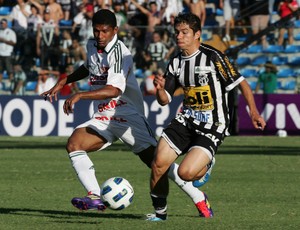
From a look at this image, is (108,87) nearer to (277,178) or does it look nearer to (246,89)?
(246,89)

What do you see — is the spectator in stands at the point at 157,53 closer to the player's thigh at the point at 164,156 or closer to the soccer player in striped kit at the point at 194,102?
the soccer player in striped kit at the point at 194,102

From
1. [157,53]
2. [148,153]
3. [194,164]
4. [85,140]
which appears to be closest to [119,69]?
[85,140]

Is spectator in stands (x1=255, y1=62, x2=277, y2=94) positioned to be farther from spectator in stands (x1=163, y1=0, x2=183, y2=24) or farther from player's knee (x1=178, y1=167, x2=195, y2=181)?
player's knee (x1=178, y1=167, x2=195, y2=181)

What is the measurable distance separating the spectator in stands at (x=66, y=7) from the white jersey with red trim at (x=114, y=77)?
18.0m

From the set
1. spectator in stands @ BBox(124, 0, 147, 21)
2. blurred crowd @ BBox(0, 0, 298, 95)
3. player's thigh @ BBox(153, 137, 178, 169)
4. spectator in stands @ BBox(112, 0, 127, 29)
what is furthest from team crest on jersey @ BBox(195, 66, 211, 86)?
spectator in stands @ BBox(124, 0, 147, 21)

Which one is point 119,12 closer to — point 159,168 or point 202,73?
point 202,73

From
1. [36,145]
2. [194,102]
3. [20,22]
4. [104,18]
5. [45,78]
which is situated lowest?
[36,145]

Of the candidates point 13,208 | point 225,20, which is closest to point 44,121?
point 225,20

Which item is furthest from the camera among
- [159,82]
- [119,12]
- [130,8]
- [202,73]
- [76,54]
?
[130,8]

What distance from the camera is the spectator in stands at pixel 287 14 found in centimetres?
2664

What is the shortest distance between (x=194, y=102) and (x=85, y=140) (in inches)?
49.3

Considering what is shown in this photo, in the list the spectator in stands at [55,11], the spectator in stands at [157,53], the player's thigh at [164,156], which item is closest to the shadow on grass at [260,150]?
the spectator in stands at [157,53]

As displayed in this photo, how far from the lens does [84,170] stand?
10.3 m

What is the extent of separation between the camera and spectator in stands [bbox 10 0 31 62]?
83.0ft
